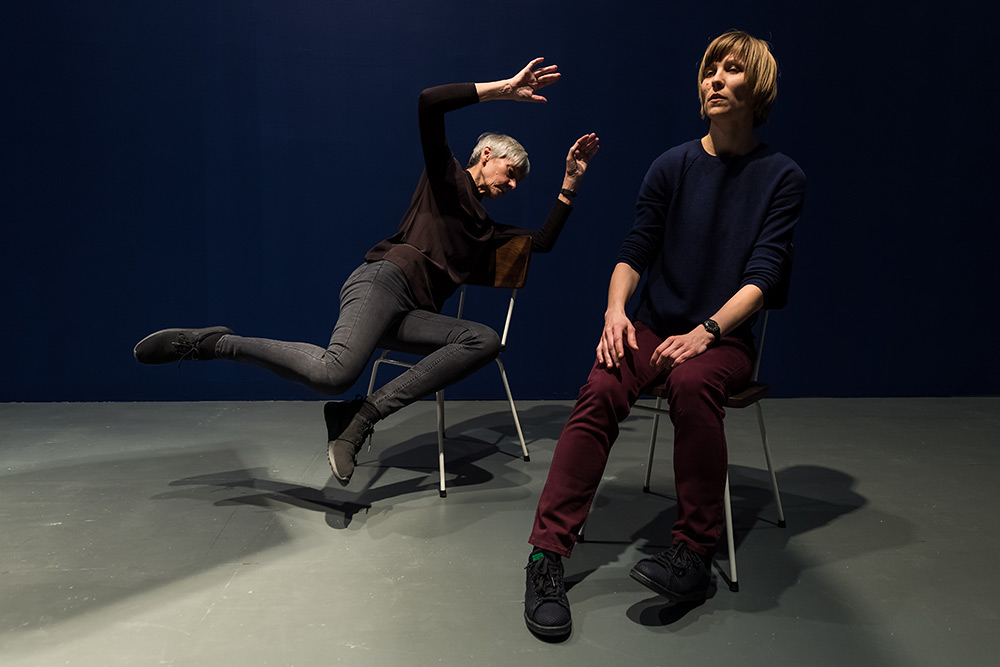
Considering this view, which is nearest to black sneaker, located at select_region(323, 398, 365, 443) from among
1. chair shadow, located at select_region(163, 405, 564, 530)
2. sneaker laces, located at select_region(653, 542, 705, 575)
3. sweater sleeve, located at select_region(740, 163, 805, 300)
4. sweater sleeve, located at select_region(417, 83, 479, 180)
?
chair shadow, located at select_region(163, 405, 564, 530)

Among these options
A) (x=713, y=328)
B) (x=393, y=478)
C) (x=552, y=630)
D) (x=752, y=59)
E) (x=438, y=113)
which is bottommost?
(x=393, y=478)

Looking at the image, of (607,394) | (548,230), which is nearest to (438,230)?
(548,230)

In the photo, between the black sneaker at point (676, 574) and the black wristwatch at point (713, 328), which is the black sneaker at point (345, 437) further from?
the black wristwatch at point (713, 328)

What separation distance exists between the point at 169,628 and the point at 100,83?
2.79 metres

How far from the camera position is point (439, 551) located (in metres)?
2.09

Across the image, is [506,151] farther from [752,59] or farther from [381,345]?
[752,59]

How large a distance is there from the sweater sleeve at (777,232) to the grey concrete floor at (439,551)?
0.73 metres

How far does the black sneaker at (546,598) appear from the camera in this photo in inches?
65.1

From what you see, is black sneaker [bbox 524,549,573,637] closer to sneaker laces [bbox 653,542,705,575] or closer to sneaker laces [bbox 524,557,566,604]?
sneaker laces [bbox 524,557,566,604]

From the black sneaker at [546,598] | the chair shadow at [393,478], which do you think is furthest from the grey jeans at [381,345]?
the black sneaker at [546,598]

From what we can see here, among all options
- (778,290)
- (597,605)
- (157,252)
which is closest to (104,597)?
(597,605)

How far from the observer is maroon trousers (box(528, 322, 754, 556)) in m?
1.79

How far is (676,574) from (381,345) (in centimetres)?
121

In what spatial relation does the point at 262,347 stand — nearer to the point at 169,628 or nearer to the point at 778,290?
the point at 169,628
